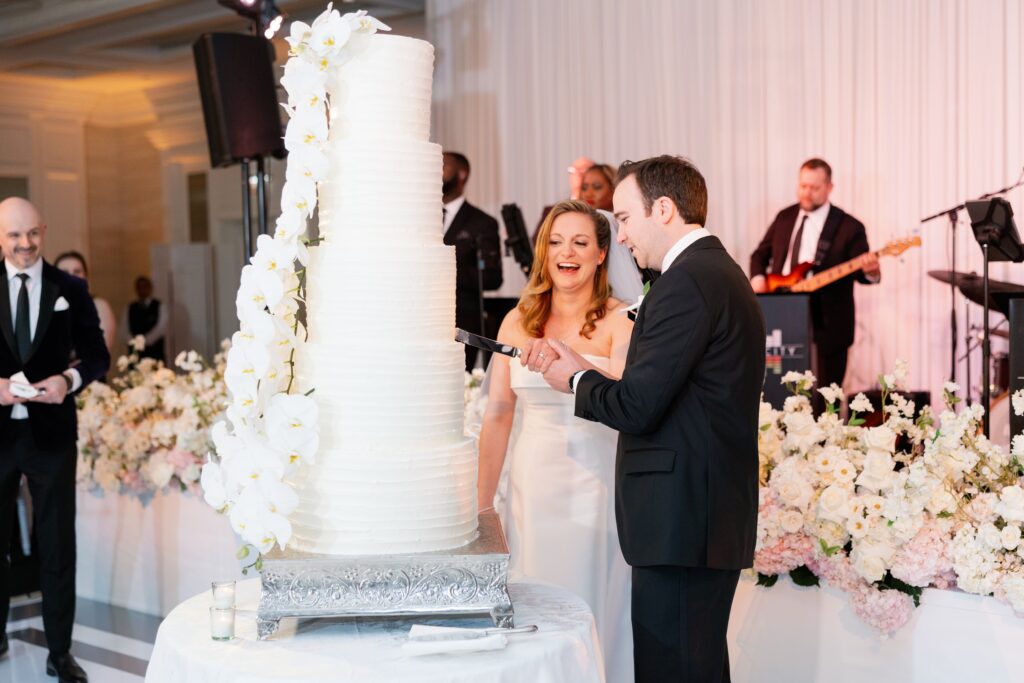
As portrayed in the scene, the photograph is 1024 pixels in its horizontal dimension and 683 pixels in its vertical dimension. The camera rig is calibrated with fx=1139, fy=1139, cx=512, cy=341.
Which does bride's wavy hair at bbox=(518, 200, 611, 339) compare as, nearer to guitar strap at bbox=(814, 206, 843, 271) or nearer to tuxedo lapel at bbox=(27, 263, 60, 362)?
tuxedo lapel at bbox=(27, 263, 60, 362)

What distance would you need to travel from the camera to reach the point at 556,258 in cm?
393

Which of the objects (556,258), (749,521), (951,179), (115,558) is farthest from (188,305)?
(749,521)

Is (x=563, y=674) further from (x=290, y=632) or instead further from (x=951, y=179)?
(x=951, y=179)

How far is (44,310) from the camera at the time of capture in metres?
4.81

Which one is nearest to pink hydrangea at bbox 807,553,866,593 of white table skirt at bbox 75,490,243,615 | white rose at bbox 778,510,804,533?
white rose at bbox 778,510,804,533

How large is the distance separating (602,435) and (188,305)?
11.0m

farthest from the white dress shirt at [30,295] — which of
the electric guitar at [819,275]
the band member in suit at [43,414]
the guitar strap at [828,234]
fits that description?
the guitar strap at [828,234]

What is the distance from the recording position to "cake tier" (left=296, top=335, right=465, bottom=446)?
94.9 inches

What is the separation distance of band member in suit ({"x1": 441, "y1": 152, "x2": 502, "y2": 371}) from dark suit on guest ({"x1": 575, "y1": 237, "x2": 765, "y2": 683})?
443 centimetres

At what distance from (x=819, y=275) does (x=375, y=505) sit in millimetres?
6185

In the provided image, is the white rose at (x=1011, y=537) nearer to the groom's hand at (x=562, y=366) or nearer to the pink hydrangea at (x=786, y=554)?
the pink hydrangea at (x=786, y=554)

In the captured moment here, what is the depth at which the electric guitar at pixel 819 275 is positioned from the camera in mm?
7762

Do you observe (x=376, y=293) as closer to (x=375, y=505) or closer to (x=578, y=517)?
(x=375, y=505)

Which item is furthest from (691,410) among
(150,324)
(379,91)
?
(150,324)
